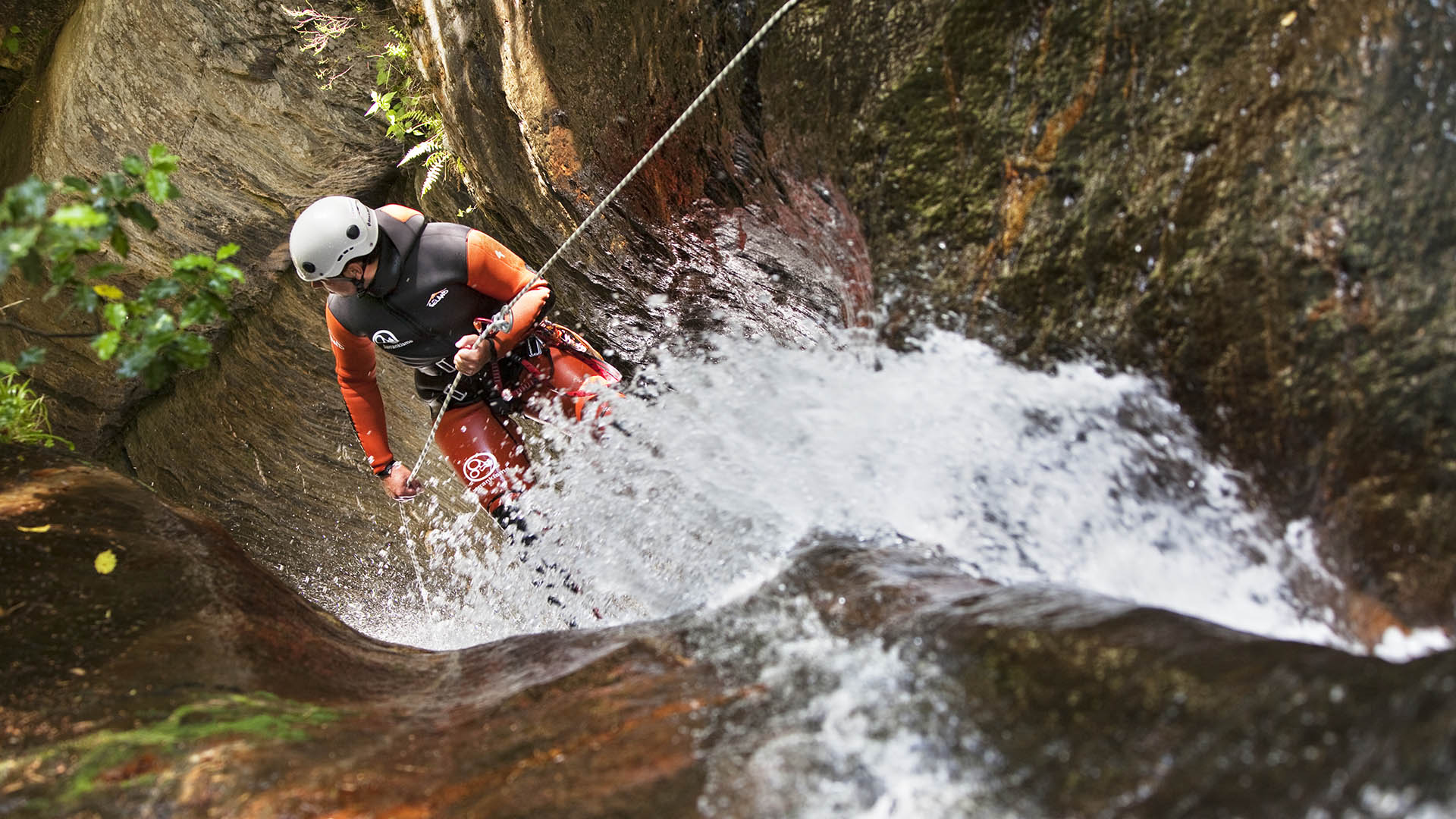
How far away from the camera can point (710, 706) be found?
2.34m

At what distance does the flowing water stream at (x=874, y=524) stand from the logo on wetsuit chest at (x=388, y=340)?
0.85 metres

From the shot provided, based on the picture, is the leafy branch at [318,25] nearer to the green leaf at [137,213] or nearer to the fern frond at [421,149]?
the fern frond at [421,149]

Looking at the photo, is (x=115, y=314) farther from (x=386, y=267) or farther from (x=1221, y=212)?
(x=1221, y=212)

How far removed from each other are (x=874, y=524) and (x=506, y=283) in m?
2.27

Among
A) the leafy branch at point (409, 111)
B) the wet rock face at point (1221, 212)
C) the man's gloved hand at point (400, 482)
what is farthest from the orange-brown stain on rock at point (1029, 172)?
the leafy branch at point (409, 111)

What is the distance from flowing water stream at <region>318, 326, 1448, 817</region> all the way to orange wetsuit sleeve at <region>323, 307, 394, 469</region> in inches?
34.5

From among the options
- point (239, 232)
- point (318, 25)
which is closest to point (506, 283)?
point (318, 25)

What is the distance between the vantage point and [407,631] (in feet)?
20.9

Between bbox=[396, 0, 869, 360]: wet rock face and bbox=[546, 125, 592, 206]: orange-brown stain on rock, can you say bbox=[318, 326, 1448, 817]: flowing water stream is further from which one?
bbox=[546, 125, 592, 206]: orange-brown stain on rock

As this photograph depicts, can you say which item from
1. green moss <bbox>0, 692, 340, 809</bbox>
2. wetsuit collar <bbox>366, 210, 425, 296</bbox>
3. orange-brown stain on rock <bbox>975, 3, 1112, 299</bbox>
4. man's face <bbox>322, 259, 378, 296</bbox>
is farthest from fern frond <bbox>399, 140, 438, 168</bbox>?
orange-brown stain on rock <bbox>975, 3, 1112, 299</bbox>

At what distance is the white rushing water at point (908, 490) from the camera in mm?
2529

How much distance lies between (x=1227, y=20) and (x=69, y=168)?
7.94 meters

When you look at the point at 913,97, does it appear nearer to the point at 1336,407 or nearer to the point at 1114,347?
the point at 1114,347

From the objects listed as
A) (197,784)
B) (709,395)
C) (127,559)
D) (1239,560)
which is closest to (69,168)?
(127,559)
